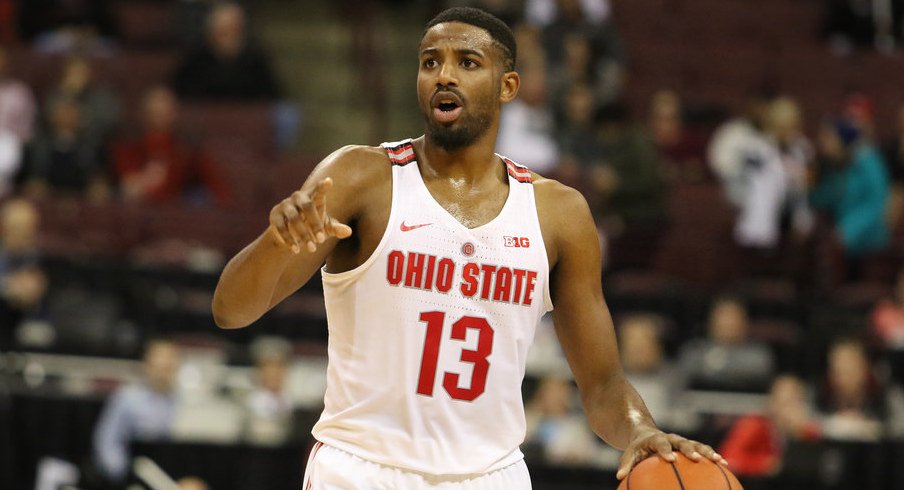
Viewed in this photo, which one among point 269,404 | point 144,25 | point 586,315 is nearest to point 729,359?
point 269,404

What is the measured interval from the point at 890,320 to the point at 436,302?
26.6ft

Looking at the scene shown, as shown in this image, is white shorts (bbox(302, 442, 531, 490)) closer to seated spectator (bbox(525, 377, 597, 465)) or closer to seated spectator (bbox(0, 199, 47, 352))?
seated spectator (bbox(525, 377, 597, 465))

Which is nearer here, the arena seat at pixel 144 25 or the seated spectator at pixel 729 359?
the seated spectator at pixel 729 359

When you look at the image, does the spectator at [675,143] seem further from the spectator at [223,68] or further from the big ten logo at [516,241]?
the big ten logo at [516,241]

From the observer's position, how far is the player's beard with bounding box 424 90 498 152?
4.26 meters

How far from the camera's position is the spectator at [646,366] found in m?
10.3

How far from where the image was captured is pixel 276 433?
9.58 metres

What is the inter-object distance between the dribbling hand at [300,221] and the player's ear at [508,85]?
92 cm

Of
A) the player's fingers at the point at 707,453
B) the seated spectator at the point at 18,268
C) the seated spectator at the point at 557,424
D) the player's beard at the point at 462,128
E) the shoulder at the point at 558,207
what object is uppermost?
the player's beard at the point at 462,128

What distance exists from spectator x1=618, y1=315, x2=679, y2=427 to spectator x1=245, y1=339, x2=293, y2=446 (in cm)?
246

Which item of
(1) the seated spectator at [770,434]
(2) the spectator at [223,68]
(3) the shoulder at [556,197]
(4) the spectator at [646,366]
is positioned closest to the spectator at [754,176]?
(4) the spectator at [646,366]

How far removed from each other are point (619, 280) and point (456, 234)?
7949 millimetres

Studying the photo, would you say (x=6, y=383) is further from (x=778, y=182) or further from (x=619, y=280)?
(x=778, y=182)

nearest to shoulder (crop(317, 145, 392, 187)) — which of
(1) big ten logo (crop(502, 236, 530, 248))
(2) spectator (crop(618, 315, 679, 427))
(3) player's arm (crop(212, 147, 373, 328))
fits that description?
(3) player's arm (crop(212, 147, 373, 328))
